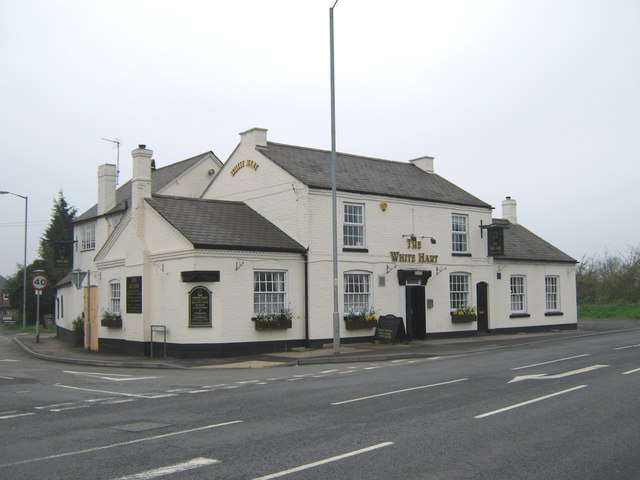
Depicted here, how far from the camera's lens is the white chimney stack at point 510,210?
122 ft

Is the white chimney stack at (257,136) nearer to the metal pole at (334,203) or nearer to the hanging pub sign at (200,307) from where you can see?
the metal pole at (334,203)

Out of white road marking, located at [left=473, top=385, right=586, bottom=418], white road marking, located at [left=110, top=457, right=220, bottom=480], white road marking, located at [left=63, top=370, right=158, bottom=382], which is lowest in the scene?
white road marking, located at [left=63, top=370, right=158, bottom=382]

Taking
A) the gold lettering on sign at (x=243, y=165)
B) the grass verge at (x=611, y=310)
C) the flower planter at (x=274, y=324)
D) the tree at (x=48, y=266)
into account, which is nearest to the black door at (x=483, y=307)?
the flower planter at (x=274, y=324)

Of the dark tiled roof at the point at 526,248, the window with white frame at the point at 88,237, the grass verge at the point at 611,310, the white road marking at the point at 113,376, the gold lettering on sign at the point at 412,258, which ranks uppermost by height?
the window with white frame at the point at 88,237

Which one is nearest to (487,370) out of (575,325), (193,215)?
(193,215)

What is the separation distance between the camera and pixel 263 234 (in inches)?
955

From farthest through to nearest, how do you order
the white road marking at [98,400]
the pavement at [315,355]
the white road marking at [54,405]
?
the pavement at [315,355]
the white road marking at [98,400]
the white road marking at [54,405]

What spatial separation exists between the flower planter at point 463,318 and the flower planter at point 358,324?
4.61 m

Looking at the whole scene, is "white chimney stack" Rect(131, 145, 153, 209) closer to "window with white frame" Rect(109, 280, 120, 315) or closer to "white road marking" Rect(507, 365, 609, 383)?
"window with white frame" Rect(109, 280, 120, 315)

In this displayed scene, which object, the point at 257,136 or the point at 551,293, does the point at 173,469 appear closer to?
the point at 257,136

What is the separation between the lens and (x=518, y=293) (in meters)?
32.1

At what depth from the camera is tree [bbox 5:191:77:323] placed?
60853 mm

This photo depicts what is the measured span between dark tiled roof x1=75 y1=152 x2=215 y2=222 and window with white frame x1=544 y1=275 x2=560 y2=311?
19.3m

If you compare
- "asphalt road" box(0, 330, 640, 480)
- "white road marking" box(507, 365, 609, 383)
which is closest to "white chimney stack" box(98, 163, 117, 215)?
"asphalt road" box(0, 330, 640, 480)
